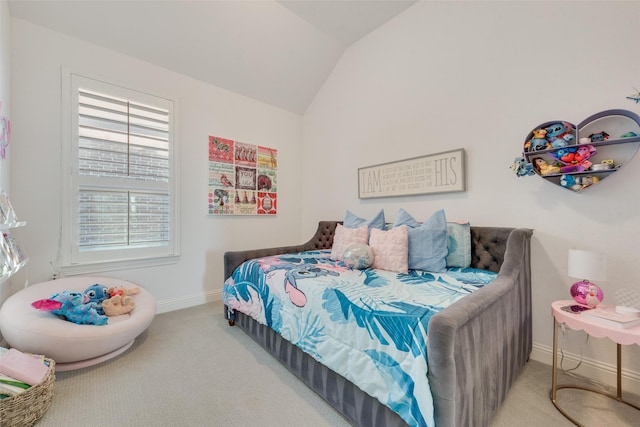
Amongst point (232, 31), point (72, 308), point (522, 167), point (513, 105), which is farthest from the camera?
point (232, 31)

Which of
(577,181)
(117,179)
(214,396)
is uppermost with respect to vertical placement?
(117,179)

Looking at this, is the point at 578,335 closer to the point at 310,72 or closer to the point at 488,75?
the point at 488,75

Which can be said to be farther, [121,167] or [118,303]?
[121,167]

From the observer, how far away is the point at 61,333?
1591 mm

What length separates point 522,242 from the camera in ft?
5.59

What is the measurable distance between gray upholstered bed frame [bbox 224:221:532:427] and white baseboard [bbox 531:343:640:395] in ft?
0.42

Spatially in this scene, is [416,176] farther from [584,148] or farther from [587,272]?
[587,272]

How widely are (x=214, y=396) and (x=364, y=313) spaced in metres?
1.06

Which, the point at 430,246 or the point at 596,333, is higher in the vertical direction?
the point at 430,246

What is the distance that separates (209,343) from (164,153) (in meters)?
2.03

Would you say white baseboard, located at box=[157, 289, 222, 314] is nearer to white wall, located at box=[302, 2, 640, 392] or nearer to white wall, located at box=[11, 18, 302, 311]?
A: white wall, located at box=[11, 18, 302, 311]

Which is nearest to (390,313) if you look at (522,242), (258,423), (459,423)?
(459,423)

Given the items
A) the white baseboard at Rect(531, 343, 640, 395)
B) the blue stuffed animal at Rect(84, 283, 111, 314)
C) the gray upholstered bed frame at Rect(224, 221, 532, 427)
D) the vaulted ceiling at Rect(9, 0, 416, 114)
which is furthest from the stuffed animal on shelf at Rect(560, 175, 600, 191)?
the blue stuffed animal at Rect(84, 283, 111, 314)

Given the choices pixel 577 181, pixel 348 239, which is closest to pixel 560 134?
pixel 577 181
